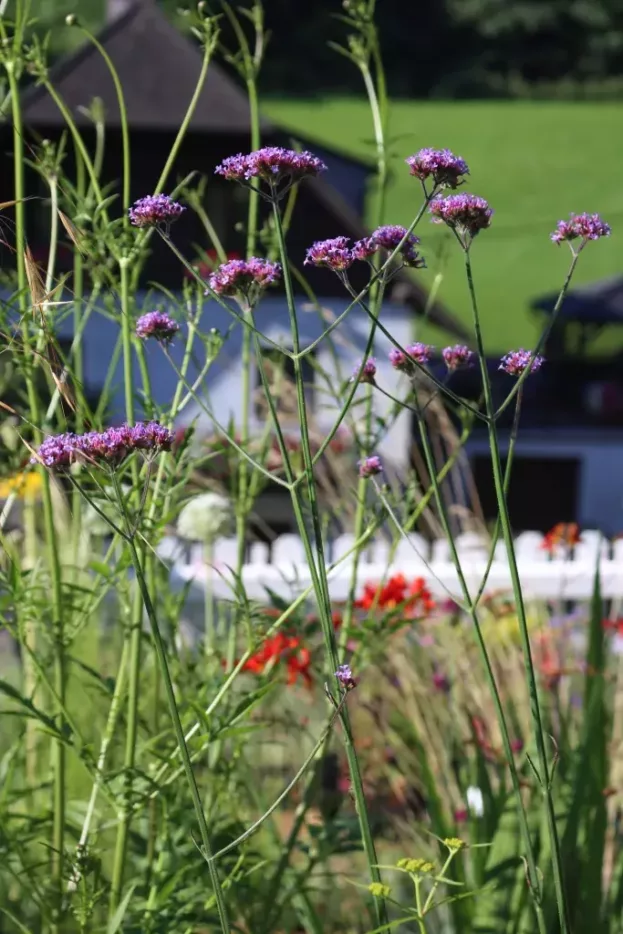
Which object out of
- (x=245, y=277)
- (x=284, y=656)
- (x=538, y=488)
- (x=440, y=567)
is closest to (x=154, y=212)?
(x=245, y=277)

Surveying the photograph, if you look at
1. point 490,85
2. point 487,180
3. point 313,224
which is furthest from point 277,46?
point 313,224

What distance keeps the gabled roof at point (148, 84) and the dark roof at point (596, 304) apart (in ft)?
21.7

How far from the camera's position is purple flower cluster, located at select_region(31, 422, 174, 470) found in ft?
3.65

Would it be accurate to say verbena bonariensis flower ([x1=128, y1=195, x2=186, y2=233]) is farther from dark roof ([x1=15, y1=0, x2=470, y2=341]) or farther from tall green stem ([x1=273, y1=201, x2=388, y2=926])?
dark roof ([x1=15, y1=0, x2=470, y2=341])

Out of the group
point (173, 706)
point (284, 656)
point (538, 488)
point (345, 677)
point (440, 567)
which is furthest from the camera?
point (538, 488)

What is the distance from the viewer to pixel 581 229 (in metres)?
1.29

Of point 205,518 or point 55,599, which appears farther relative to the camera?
point 205,518

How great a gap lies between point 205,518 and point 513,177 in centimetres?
3807

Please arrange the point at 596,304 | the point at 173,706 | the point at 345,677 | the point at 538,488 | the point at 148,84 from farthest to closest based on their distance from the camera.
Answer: the point at 538,488
the point at 596,304
the point at 148,84
the point at 345,677
the point at 173,706

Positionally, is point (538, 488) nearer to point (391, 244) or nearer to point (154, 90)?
point (154, 90)

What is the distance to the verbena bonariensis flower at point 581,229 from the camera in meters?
1.28

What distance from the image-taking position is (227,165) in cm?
123

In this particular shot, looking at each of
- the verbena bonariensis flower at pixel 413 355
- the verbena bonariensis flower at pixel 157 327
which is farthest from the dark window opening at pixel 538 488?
the verbena bonariensis flower at pixel 157 327

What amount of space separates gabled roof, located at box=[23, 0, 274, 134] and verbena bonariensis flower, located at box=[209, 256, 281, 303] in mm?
13959
